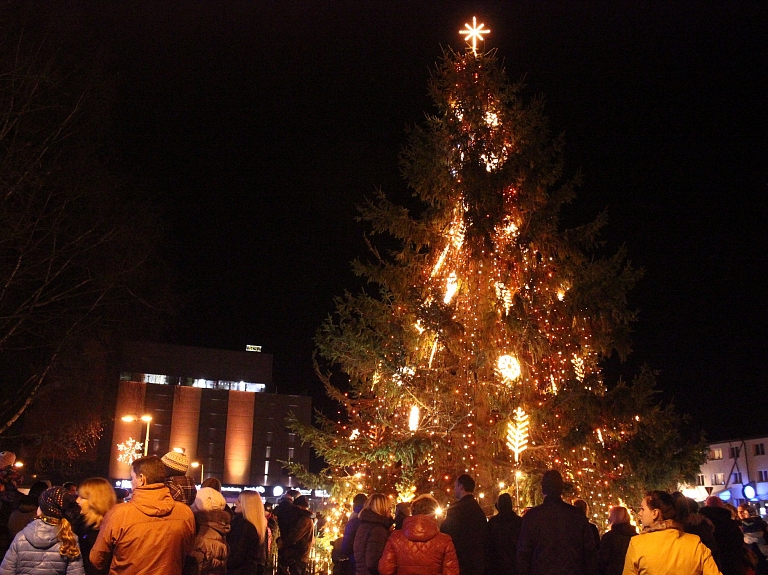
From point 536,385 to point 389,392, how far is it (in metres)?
3.16

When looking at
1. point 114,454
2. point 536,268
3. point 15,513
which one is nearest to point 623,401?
point 536,268

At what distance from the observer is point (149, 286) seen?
62.3 ft

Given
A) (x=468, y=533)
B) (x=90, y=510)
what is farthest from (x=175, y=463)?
(x=468, y=533)

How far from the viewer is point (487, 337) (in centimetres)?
1545

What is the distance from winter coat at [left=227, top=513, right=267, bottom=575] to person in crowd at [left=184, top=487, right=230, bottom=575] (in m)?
1.58

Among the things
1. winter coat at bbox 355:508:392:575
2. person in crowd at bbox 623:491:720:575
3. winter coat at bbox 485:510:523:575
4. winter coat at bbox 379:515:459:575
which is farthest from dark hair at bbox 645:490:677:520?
winter coat at bbox 485:510:523:575

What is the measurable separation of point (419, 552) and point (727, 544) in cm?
486

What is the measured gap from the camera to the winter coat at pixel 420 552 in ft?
20.2

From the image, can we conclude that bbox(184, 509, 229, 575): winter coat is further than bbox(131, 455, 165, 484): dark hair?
Yes

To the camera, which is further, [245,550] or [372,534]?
[245,550]

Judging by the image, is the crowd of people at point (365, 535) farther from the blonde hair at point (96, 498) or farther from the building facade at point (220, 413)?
the building facade at point (220, 413)

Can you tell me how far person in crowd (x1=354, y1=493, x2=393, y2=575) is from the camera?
743 cm

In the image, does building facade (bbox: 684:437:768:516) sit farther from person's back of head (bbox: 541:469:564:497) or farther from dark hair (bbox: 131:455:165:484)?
dark hair (bbox: 131:455:165:484)

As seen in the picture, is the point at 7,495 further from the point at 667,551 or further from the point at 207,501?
the point at 667,551
